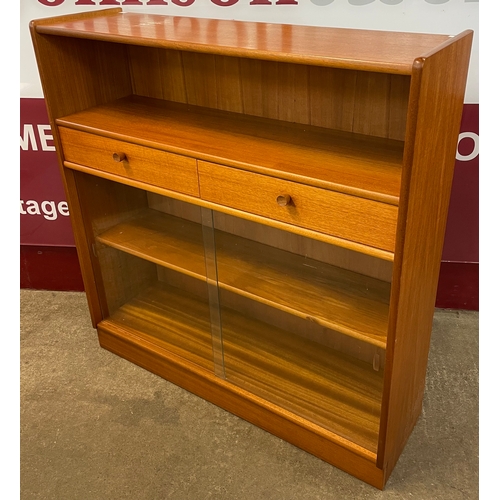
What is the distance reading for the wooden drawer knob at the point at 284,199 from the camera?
1467mm

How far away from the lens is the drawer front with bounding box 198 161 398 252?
1359 millimetres

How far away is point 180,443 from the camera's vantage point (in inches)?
74.1

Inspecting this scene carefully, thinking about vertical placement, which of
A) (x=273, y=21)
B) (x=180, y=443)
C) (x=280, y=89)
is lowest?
(x=180, y=443)

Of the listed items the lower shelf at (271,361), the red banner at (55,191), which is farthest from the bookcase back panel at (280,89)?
the lower shelf at (271,361)

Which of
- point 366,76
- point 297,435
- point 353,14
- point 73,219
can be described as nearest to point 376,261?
point 366,76

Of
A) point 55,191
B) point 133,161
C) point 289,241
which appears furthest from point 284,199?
point 55,191

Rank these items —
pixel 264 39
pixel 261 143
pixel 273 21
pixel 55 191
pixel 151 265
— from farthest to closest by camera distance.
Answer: pixel 55 191, pixel 151 265, pixel 273 21, pixel 261 143, pixel 264 39

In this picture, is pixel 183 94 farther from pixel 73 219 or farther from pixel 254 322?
pixel 254 322

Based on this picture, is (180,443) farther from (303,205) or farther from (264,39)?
(264,39)

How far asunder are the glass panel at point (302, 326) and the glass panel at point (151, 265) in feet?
0.44

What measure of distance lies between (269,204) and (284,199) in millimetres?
74

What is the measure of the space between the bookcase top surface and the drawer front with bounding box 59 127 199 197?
0.31 metres

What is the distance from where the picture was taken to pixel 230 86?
186 centimetres

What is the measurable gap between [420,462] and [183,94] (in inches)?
56.9
